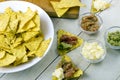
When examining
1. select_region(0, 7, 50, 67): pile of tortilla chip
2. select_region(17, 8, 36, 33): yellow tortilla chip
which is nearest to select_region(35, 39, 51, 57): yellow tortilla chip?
select_region(0, 7, 50, 67): pile of tortilla chip

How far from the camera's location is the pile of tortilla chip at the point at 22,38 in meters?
1.19

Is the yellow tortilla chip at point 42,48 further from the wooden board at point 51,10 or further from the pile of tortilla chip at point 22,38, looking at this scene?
the wooden board at point 51,10

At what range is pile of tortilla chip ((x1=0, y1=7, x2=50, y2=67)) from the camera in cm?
119

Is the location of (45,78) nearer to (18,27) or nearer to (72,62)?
(72,62)

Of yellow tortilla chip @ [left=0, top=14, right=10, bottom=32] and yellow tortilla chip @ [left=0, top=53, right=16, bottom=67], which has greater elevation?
yellow tortilla chip @ [left=0, top=14, right=10, bottom=32]

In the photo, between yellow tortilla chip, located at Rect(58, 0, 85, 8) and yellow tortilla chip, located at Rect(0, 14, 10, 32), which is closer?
yellow tortilla chip, located at Rect(0, 14, 10, 32)

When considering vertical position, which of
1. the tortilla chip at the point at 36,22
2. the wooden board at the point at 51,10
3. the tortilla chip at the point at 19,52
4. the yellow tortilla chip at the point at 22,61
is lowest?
the yellow tortilla chip at the point at 22,61

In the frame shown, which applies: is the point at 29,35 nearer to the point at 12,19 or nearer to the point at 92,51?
the point at 12,19

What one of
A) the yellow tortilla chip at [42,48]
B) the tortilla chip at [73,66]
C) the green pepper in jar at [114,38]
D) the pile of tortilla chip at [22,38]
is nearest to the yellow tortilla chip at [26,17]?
the pile of tortilla chip at [22,38]

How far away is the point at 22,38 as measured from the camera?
1226 millimetres

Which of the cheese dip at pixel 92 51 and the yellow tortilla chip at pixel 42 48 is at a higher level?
the yellow tortilla chip at pixel 42 48

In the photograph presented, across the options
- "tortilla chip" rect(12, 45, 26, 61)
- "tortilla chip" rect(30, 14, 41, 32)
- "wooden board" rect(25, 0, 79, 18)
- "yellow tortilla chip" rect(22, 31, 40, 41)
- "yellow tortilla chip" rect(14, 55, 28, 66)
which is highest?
"wooden board" rect(25, 0, 79, 18)

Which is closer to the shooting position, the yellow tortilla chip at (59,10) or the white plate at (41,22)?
the white plate at (41,22)

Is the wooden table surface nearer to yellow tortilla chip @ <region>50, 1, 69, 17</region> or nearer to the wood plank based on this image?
the wood plank
